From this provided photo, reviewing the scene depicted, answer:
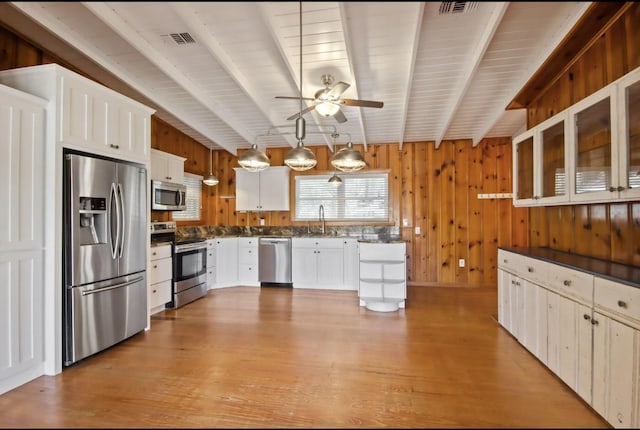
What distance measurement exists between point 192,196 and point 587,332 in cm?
567

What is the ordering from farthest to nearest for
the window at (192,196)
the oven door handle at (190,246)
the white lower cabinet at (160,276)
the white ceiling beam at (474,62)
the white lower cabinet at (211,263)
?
the window at (192,196), the white lower cabinet at (211,263), the oven door handle at (190,246), the white lower cabinet at (160,276), the white ceiling beam at (474,62)

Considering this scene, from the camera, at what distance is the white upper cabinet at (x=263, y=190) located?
5.91 metres

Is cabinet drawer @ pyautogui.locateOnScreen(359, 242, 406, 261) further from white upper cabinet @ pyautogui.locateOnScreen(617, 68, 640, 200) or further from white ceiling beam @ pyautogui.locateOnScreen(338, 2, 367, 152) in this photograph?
white upper cabinet @ pyautogui.locateOnScreen(617, 68, 640, 200)

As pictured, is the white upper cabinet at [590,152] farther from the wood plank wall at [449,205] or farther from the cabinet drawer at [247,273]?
the cabinet drawer at [247,273]

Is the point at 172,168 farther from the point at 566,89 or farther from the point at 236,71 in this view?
the point at 566,89

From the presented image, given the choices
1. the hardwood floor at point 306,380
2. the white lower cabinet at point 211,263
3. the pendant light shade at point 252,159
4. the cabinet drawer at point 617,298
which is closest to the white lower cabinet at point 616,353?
the cabinet drawer at point 617,298

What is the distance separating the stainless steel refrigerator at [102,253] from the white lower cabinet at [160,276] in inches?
26.0

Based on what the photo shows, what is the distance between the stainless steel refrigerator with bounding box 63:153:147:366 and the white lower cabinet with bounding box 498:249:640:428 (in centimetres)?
362

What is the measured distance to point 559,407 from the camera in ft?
6.47

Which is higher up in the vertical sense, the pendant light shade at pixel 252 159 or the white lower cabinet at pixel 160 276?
the pendant light shade at pixel 252 159

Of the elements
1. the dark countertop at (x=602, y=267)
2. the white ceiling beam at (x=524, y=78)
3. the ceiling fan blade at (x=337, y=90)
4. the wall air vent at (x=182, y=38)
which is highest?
the wall air vent at (x=182, y=38)

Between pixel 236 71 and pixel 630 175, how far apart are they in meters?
3.46

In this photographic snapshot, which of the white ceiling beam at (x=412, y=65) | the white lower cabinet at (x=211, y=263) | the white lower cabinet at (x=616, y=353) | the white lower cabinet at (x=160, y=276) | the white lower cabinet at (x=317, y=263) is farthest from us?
the white lower cabinet at (x=317, y=263)

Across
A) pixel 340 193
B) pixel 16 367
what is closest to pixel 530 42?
pixel 340 193
